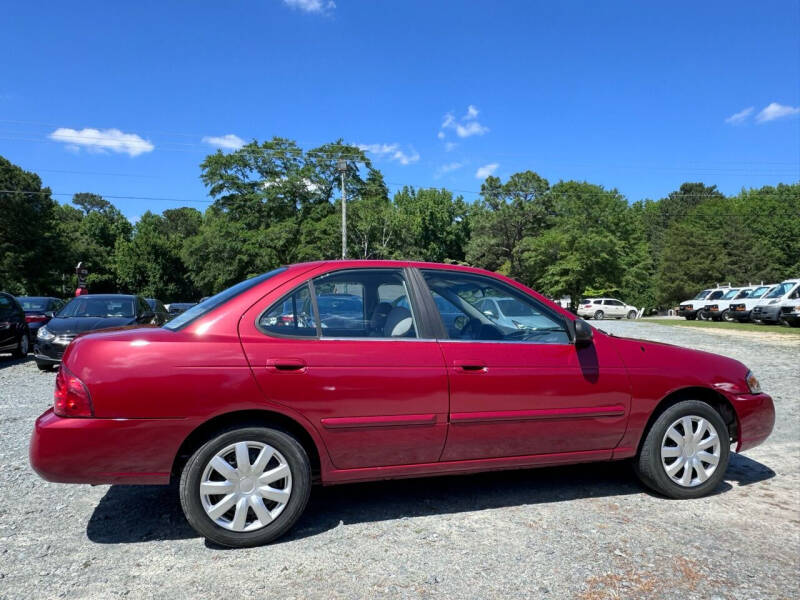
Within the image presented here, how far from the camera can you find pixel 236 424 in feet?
10.3

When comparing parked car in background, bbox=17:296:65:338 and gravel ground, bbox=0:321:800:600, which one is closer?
gravel ground, bbox=0:321:800:600

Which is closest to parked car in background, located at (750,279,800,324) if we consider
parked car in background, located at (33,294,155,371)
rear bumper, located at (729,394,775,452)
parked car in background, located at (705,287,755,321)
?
parked car in background, located at (705,287,755,321)

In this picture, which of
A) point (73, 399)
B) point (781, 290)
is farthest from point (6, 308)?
point (781, 290)

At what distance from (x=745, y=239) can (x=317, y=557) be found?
66841 millimetres

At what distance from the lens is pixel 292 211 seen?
1826 inches

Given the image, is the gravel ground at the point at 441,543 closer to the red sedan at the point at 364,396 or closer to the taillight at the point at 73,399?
the red sedan at the point at 364,396

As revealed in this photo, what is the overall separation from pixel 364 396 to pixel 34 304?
15248mm

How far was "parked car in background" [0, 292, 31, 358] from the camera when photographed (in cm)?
1125

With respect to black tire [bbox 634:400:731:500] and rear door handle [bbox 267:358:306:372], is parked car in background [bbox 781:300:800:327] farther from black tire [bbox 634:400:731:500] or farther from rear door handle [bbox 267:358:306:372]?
rear door handle [bbox 267:358:306:372]

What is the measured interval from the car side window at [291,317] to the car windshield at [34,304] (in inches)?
560

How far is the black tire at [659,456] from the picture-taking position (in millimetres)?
3850

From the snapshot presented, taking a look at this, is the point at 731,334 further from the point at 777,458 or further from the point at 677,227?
the point at 677,227

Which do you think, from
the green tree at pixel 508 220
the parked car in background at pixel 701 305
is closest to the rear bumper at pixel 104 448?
the parked car in background at pixel 701 305

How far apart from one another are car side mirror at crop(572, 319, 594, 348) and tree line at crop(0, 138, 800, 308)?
39.1m
